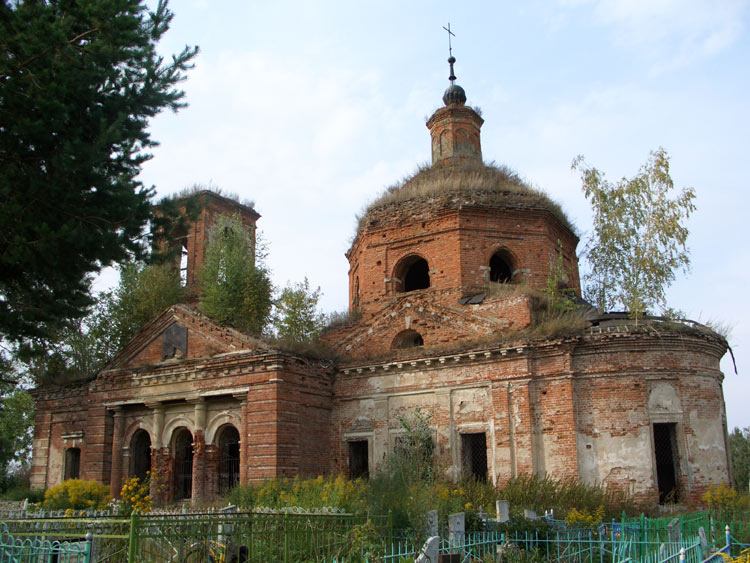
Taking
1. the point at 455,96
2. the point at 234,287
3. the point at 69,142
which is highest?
the point at 455,96

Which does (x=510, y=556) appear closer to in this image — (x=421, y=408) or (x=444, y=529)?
(x=444, y=529)

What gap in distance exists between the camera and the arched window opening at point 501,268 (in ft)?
66.7

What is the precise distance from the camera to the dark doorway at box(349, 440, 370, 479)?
18578 millimetres

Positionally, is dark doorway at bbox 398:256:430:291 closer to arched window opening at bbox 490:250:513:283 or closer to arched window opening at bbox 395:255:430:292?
arched window opening at bbox 395:255:430:292

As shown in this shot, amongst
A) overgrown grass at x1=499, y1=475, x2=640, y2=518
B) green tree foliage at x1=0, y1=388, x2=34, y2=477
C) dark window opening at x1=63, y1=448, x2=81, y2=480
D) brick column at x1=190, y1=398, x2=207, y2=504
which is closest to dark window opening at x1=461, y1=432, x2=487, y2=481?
overgrown grass at x1=499, y1=475, x2=640, y2=518

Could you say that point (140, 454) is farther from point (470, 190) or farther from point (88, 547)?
point (88, 547)

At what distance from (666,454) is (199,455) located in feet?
39.2

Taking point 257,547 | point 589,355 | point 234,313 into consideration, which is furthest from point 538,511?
point 234,313

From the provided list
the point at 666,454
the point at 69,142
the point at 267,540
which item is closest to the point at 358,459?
the point at 666,454

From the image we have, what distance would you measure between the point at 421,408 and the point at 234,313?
24.1 feet

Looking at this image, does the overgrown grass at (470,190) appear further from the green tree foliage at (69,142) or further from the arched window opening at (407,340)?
the green tree foliage at (69,142)

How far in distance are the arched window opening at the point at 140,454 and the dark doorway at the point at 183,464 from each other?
1.24 metres

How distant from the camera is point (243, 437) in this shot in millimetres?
17375

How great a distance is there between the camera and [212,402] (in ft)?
60.7
